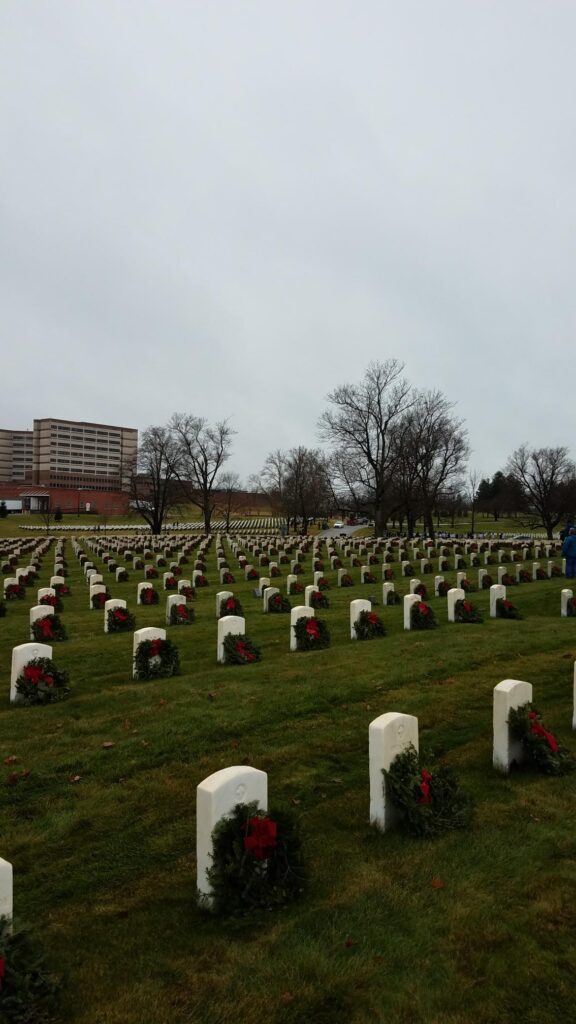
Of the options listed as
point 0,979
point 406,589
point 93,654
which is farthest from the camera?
point 406,589

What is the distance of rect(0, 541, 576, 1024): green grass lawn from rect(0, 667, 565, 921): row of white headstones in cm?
18

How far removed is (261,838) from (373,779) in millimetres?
1174

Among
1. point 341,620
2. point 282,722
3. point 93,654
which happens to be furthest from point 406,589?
point 282,722

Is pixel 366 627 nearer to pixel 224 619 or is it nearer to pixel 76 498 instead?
pixel 224 619

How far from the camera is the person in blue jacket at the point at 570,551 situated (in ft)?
48.8

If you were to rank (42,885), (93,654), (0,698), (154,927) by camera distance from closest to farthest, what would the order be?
(154,927)
(42,885)
(0,698)
(93,654)

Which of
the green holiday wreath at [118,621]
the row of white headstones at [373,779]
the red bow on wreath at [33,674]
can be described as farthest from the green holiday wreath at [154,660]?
the row of white headstones at [373,779]

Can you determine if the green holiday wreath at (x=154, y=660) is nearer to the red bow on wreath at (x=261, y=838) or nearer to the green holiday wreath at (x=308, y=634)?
the green holiday wreath at (x=308, y=634)

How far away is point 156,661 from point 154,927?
499 centimetres

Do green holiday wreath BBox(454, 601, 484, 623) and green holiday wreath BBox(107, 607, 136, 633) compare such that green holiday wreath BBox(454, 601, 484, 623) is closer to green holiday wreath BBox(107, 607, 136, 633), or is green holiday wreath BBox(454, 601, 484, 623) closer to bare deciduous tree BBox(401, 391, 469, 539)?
green holiday wreath BBox(107, 607, 136, 633)

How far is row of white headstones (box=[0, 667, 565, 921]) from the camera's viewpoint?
3.35m

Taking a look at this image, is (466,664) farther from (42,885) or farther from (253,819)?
(42,885)

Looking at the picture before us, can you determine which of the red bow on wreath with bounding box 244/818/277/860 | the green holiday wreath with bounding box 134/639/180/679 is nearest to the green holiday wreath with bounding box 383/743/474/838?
the red bow on wreath with bounding box 244/818/277/860

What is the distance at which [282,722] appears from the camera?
6234 millimetres
